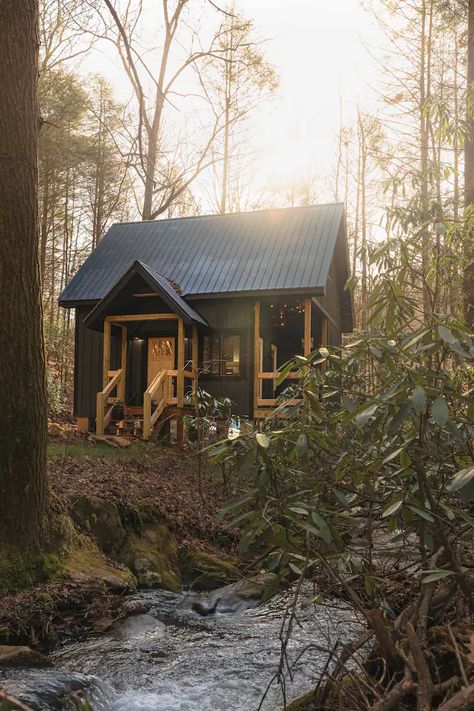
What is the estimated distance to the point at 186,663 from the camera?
448 cm

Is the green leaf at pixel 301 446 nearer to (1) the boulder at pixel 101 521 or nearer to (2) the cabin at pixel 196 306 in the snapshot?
→ (1) the boulder at pixel 101 521

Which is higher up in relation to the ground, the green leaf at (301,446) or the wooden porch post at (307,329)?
the wooden porch post at (307,329)

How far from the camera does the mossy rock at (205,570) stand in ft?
21.8

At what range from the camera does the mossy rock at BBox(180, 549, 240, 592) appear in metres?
6.65

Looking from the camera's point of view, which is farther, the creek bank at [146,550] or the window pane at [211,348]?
the window pane at [211,348]

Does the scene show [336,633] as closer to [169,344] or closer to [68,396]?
[169,344]

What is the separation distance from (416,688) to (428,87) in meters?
20.8

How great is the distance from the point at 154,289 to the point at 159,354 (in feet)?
9.79

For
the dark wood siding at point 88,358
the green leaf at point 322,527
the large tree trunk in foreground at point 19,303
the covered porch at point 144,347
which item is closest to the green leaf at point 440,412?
the green leaf at point 322,527

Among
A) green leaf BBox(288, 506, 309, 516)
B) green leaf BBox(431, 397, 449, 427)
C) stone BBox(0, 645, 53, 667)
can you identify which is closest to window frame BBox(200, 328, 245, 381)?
stone BBox(0, 645, 53, 667)

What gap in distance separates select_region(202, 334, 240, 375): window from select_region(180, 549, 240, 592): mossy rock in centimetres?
870

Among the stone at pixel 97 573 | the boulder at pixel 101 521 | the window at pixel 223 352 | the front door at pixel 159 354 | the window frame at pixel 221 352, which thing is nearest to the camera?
the stone at pixel 97 573

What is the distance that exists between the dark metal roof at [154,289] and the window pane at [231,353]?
1291 mm

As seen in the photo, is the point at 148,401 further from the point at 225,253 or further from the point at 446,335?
the point at 446,335
